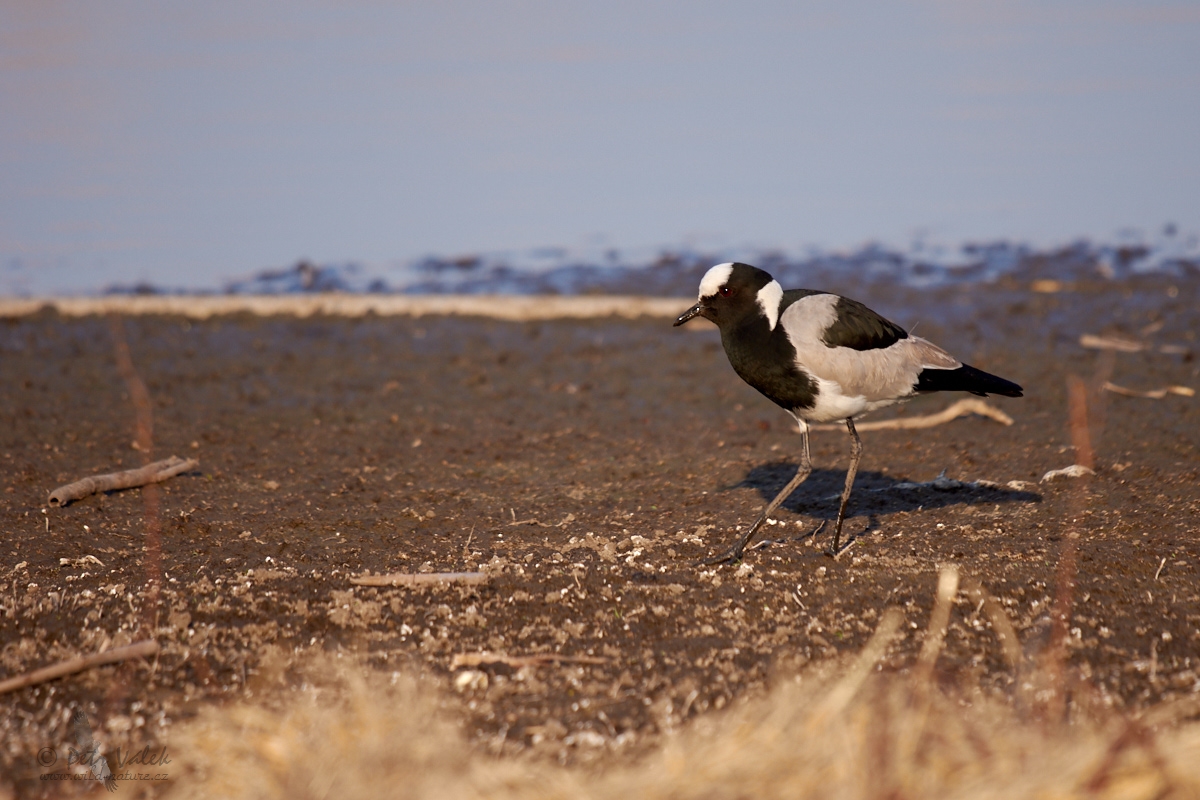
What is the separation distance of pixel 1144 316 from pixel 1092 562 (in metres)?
6.35

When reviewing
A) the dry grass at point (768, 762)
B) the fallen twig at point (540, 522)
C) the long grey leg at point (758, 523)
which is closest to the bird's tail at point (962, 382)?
the long grey leg at point (758, 523)

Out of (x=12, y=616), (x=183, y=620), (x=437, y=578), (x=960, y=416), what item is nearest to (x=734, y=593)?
(x=437, y=578)

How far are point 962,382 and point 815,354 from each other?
2.99 feet

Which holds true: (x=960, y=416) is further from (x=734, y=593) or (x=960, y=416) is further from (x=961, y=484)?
(x=734, y=593)

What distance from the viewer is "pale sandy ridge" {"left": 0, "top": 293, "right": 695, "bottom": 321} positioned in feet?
37.0

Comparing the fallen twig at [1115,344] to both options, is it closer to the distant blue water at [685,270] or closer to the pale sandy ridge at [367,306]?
the distant blue water at [685,270]

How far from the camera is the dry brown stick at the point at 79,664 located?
12.9ft

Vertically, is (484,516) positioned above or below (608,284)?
below

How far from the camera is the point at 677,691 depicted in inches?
157

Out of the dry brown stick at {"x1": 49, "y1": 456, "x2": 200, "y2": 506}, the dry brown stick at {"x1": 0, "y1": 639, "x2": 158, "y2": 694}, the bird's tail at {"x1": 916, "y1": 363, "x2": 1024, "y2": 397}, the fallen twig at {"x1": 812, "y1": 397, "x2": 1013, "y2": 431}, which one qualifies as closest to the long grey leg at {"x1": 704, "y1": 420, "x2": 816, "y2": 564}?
the bird's tail at {"x1": 916, "y1": 363, "x2": 1024, "y2": 397}

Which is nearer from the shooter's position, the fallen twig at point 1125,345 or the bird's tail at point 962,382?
the bird's tail at point 962,382

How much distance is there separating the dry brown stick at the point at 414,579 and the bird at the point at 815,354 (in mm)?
1177

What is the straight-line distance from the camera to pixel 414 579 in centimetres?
482

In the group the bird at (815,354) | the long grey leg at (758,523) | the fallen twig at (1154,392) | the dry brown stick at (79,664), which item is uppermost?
the bird at (815,354)
